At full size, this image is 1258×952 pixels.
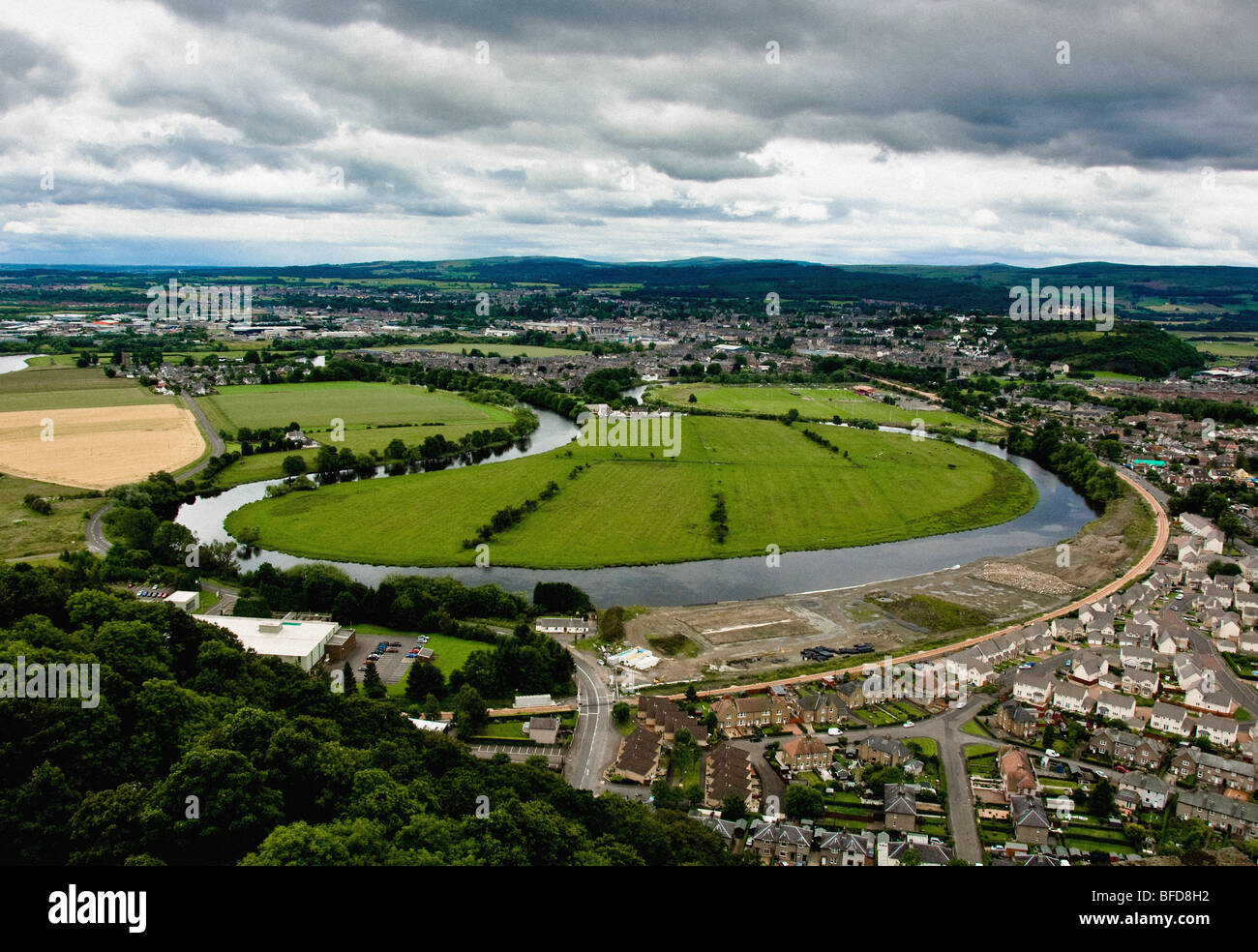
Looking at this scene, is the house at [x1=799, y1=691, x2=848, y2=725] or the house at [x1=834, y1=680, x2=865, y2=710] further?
the house at [x1=834, y1=680, x2=865, y2=710]

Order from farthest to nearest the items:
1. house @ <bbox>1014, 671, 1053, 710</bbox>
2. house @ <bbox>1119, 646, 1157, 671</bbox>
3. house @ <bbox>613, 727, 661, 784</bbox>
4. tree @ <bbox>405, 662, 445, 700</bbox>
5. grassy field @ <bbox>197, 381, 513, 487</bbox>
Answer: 1. grassy field @ <bbox>197, 381, 513, 487</bbox>
2. house @ <bbox>1119, 646, 1157, 671</bbox>
3. house @ <bbox>1014, 671, 1053, 710</bbox>
4. tree @ <bbox>405, 662, 445, 700</bbox>
5. house @ <bbox>613, 727, 661, 784</bbox>

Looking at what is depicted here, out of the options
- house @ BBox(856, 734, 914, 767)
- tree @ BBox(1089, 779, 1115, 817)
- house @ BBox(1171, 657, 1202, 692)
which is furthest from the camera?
house @ BBox(1171, 657, 1202, 692)

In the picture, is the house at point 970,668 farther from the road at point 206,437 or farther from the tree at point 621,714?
the road at point 206,437

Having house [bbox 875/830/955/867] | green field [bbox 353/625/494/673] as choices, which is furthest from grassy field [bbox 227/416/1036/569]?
house [bbox 875/830/955/867]

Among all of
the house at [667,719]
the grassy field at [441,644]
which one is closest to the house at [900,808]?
the house at [667,719]

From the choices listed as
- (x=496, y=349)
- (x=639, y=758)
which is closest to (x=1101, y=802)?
(x=639, y=758)

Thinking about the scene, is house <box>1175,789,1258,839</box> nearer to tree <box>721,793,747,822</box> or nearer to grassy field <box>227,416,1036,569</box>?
tree <box>721,793,747,822</box>

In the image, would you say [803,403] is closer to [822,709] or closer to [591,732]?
[822,709]

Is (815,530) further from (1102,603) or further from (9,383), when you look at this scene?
(9,383)
